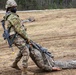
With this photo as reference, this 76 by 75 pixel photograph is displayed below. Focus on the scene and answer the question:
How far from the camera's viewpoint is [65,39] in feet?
49.0

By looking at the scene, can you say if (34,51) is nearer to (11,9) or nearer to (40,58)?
(40,58)

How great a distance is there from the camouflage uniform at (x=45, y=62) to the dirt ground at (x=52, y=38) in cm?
18

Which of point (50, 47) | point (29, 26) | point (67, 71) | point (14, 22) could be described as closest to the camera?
point (14, 22)

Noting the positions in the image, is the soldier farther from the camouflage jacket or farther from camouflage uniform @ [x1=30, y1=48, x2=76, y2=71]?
camouflage uniform @ [x1=30, y1=48, x2=76, y2=71]

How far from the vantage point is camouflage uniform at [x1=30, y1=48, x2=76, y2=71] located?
8.64 metres

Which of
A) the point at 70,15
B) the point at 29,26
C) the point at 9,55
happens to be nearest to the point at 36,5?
the point at 70,15

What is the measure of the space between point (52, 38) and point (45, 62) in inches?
262

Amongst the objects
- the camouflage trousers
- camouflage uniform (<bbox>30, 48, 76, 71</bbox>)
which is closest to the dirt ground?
camouflage uniform (<bbox>30, 48, 76, 71</bbox>)

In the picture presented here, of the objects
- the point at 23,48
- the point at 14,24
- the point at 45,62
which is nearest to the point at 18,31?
the point at 14,24

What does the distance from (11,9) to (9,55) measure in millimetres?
3854

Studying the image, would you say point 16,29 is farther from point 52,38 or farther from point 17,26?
point 52,38

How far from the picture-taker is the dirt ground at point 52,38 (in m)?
9.70

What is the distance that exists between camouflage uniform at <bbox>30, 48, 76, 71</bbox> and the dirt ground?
0.58ft

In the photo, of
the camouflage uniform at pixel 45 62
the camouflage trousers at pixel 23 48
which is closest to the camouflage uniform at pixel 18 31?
the camouflage trousers at pixel 23 48
